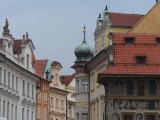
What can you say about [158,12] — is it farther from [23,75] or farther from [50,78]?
[50,78]

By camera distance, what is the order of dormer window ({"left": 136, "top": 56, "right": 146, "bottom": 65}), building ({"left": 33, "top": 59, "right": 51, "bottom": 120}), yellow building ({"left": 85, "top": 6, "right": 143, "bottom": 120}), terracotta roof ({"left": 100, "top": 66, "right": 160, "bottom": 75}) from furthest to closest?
building ({"left": 33, "top": 59, "right": 51, "bottom": 120})
yellow building ({"left": 85, "top": 6, "right": 143, "bottom": 120})
dormer window ({"left": 136, "top": 56, "right": 146, "bottom": 65})
terracotta roof ({"left": 100, "top": 66, "right": 160, "bottom": 75})

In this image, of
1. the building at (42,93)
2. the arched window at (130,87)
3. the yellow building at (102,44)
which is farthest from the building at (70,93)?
the arched window at (130,87)

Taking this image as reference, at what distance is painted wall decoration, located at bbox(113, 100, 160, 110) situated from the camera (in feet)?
190

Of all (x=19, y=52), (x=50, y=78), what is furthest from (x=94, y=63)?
(x=50, y=78)

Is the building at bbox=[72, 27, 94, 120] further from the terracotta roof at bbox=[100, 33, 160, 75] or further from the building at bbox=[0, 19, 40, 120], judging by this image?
the terracotta roof at bbox=[100, 33, 160, 75]

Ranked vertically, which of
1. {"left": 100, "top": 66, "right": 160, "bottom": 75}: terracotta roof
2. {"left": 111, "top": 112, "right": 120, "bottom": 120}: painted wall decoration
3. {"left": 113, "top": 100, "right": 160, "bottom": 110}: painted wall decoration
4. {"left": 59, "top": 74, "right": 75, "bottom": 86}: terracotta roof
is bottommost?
{"left": 111, "top": 112, "right": 120, "bottom": 120}: painted wall decoration

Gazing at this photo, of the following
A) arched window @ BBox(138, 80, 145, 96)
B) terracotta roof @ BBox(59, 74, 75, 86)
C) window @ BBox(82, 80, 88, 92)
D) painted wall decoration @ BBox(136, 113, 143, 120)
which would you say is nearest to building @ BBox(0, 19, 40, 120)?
window @ BBox(82, 80, 88, 92)

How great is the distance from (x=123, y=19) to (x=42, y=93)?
2669cm

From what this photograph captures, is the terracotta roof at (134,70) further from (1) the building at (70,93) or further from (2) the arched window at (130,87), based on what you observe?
(1) the building at (70,93)

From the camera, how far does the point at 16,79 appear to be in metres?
77.9

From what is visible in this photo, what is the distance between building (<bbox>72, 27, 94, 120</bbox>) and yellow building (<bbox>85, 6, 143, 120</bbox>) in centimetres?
228

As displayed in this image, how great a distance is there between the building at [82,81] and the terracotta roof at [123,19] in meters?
9.28

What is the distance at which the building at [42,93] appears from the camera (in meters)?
92.3

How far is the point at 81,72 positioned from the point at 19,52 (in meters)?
7.57
